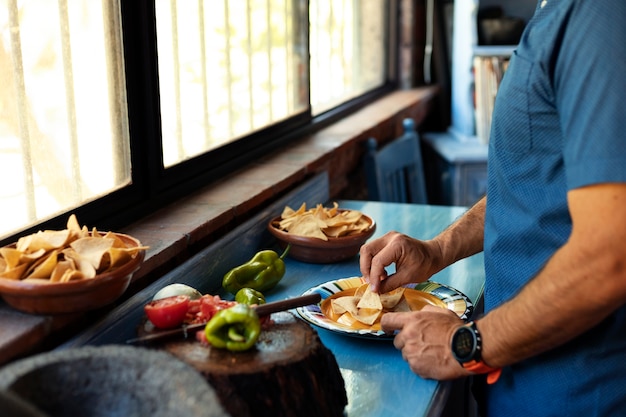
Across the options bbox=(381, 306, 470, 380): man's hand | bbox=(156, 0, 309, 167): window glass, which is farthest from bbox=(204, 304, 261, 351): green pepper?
bbox=(156, 0, 309, 167): window glass

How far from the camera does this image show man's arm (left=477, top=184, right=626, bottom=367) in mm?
1078

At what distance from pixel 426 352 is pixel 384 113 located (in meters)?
2.23

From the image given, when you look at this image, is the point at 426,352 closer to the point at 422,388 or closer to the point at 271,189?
the point at 422,388

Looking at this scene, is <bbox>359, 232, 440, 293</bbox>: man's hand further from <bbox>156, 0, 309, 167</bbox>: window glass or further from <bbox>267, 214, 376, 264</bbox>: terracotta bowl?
<bbox>156, 0, 309, 167</bbox>: window glass

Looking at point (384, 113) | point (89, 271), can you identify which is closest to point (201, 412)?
point (89, 271)

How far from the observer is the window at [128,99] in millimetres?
1478

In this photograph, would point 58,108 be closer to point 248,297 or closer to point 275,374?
point 248,297

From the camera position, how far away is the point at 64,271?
1.25 meters

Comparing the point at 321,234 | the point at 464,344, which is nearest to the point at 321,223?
the point at 321,234

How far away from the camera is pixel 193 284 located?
5.47ft

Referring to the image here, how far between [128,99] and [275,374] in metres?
0.88

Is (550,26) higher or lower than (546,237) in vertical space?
higher

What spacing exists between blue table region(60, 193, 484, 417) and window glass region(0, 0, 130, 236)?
0.28m

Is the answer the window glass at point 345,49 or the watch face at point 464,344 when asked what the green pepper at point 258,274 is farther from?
the window glass at point 345,49
